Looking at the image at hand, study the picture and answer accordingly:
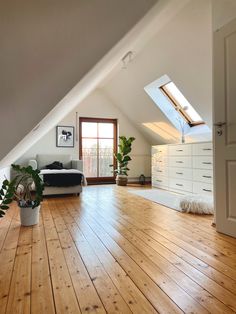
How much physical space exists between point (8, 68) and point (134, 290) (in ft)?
5.22

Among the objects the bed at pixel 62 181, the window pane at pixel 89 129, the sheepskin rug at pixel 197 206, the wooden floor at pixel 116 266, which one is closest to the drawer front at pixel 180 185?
the sheepskin rug at pixel 197 206

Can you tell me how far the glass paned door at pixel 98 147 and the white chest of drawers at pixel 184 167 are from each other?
4.48 feet

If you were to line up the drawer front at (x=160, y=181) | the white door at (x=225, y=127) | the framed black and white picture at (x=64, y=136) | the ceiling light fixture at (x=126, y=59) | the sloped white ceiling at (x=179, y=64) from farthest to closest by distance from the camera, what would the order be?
the framed black and white picture at (x=64, y=136), the drawer front at (x=160, y=181), the ceiling light fixture at (x=126, y=59), the sloped white ceiling at (x=179, y=64), the white door at (x=225, y=127)

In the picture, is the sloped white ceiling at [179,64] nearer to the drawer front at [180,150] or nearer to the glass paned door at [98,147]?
the drawer front at [180,150]

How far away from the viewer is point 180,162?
4.59m

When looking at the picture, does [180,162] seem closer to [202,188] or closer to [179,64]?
[202,188]

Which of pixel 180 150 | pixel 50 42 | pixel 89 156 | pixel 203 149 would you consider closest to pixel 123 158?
pixel 89 156

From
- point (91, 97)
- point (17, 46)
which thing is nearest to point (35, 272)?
point (17, 46)

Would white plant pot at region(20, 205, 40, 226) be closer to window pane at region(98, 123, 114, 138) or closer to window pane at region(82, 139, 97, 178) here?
window pane at region(82, 139, 97, 178)

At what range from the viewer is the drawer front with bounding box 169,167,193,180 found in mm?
4301

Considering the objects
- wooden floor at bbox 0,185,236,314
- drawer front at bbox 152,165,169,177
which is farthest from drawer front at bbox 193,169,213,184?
wooden floor at bbox 0,185,236,314

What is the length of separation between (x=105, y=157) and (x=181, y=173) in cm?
245

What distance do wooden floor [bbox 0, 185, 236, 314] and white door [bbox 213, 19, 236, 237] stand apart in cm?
24

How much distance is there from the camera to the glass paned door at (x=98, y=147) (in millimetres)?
6144
